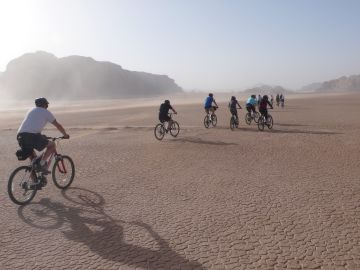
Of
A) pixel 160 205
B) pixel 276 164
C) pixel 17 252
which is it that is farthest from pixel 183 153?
pixel 17 252

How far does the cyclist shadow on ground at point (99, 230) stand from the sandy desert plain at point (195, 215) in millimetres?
19

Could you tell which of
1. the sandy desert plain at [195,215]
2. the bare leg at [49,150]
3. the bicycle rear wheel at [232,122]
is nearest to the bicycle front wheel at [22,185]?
the sandy desert plain at [195,215]

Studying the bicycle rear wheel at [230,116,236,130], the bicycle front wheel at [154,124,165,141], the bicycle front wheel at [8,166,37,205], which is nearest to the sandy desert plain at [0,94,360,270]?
the bicycle front wheel at [8,166,37,205]

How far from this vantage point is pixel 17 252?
521 cm

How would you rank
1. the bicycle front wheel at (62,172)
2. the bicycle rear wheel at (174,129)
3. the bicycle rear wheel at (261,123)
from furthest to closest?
1. the bicycle rear wheel at (261,123)
2. the bicycle rear wheel at (174,129)
3. the bicycle front wheel at (62,172)

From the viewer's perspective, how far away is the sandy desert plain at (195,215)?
490cm

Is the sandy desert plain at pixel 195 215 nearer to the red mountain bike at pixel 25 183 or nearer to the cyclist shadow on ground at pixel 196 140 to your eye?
the red mountain bike at pixel 25 183

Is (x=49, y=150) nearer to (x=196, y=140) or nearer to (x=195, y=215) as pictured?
(x=195, y=215)

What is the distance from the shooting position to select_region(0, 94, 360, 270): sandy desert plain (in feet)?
16.1

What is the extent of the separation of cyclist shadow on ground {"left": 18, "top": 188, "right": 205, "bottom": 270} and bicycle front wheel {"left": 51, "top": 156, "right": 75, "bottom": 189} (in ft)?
1.42

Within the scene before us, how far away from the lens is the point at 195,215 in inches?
253

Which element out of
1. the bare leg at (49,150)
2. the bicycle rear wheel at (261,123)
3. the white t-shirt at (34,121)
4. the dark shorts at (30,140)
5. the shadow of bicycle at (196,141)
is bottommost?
the shadow of bicycle at (196,141)

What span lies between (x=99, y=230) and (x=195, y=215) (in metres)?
1.73

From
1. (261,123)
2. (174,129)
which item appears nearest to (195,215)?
(174,129)
